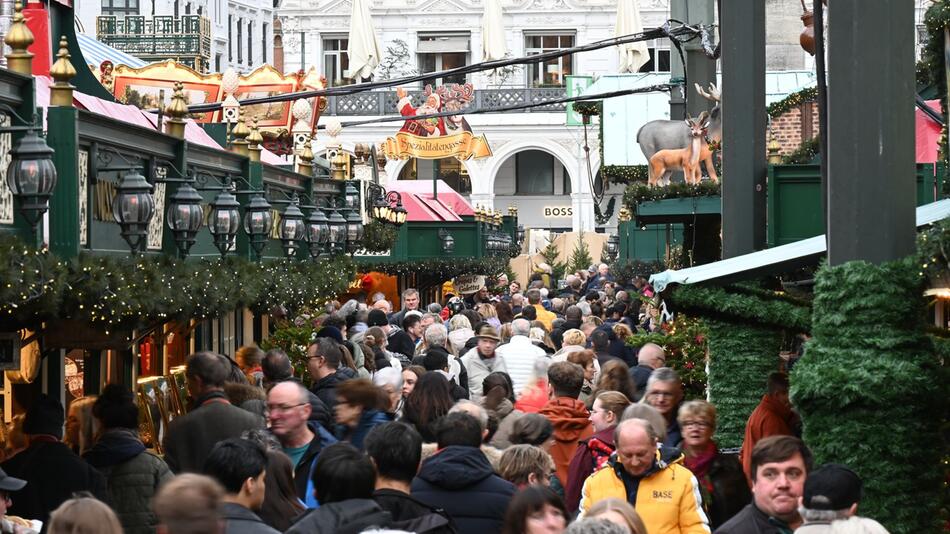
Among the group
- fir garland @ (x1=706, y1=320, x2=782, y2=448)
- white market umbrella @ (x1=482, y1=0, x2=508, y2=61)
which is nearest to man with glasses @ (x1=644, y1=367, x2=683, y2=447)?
fir garland @ (x1=706, y1=320, x2=782, y2=448)

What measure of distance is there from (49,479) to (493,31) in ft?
179

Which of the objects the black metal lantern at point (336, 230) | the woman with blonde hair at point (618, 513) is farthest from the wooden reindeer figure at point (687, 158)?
the woman with blonde hair at point (618, 513)

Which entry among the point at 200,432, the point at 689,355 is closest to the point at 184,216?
the point at 200,432

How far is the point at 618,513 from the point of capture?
6.18m

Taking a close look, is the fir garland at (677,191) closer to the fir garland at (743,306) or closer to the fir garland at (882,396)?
the fir garland at (743,306)

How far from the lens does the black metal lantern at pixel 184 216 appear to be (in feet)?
40.4

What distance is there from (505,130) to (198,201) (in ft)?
186

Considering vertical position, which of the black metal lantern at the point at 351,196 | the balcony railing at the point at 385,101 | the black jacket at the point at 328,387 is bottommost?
the black jacket at the point at 328,387

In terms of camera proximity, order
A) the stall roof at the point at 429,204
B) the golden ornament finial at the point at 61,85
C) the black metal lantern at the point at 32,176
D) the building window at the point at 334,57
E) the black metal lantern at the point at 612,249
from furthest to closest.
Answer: the building window at the point at 334,57
the black metal lantern at the point at 612,249
the stall roof at the point at 429,204
the golden ornament finial at the point at 61,85
the black metal lantern at the point at 32,176

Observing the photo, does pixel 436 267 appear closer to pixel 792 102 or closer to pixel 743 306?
pixel 792 102

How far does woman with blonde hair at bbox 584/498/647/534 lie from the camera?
6141 mm

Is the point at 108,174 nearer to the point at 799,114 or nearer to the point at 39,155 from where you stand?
the point at 39,155

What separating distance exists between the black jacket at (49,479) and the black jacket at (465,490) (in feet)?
6.81

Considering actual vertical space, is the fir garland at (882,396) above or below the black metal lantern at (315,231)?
below
